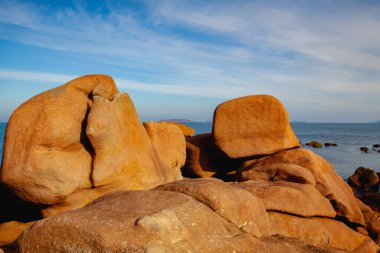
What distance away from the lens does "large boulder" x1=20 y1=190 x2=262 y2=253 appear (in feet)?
17.2

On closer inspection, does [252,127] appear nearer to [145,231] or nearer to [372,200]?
[372,200]

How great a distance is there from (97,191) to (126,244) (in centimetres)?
618

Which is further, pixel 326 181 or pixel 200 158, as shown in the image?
pixel 200 158

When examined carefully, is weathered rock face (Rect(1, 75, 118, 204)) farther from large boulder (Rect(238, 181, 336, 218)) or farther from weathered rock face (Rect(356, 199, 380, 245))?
weathered rock face (Rect(356, 199, 380, 245))

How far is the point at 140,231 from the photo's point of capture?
17.5ft

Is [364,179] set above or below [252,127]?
below

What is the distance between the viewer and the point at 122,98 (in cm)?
1262

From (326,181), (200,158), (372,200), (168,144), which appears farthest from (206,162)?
(372,200)

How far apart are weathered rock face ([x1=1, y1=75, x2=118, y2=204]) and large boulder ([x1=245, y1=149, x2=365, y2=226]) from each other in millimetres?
7326

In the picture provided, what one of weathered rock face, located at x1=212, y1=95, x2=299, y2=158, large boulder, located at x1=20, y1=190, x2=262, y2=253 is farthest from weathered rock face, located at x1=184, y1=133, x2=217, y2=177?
large boulder, located at x1=20, y1=190, x2=262, y2=253

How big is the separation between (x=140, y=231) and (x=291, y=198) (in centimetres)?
621

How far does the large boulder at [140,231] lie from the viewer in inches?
207

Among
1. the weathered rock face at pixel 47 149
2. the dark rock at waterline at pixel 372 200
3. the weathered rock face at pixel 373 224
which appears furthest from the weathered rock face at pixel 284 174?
the dark rock at waterline at pixel 372 200

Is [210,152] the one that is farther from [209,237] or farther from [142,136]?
[209,237]
